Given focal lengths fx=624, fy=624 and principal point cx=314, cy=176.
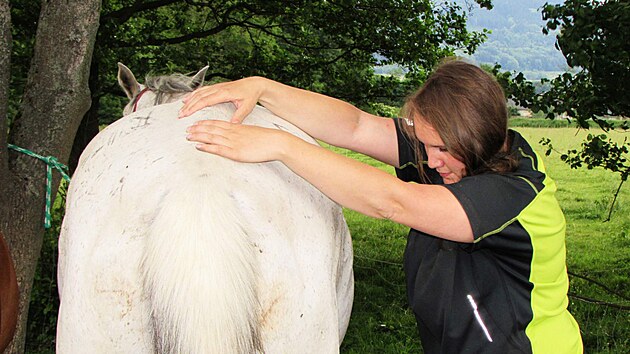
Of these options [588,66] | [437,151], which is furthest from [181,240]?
[588,66]

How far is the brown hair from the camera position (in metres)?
2.03

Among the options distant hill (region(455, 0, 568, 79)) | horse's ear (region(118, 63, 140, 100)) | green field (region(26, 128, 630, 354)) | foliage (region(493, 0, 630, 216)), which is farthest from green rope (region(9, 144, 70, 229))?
foliage (region(493, 0, 630, 216))

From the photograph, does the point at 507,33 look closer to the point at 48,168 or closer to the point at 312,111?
the point at 48,168

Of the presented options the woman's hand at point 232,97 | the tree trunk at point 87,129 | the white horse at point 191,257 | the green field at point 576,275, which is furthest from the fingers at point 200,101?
the tree trunk at point 87,129

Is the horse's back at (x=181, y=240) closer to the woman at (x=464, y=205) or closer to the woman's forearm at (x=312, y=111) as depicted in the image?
the woman at (x=464, y=205)

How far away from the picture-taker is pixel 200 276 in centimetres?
153

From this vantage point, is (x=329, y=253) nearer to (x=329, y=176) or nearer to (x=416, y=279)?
(x=329, y=176)

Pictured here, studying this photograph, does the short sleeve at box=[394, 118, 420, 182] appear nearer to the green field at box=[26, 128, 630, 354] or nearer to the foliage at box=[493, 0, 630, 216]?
the foliage at box=[493, 0, 630, 216]

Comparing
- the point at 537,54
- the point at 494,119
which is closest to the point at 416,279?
the point at 494,119

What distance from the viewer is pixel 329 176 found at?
1.82 meters

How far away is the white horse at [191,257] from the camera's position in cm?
154

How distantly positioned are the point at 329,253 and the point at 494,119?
28.4 inches

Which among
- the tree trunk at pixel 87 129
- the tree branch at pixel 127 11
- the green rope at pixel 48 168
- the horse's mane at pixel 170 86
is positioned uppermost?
the horse's mane at pixel 170 86

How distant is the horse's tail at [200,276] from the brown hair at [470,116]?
0.82 metres
